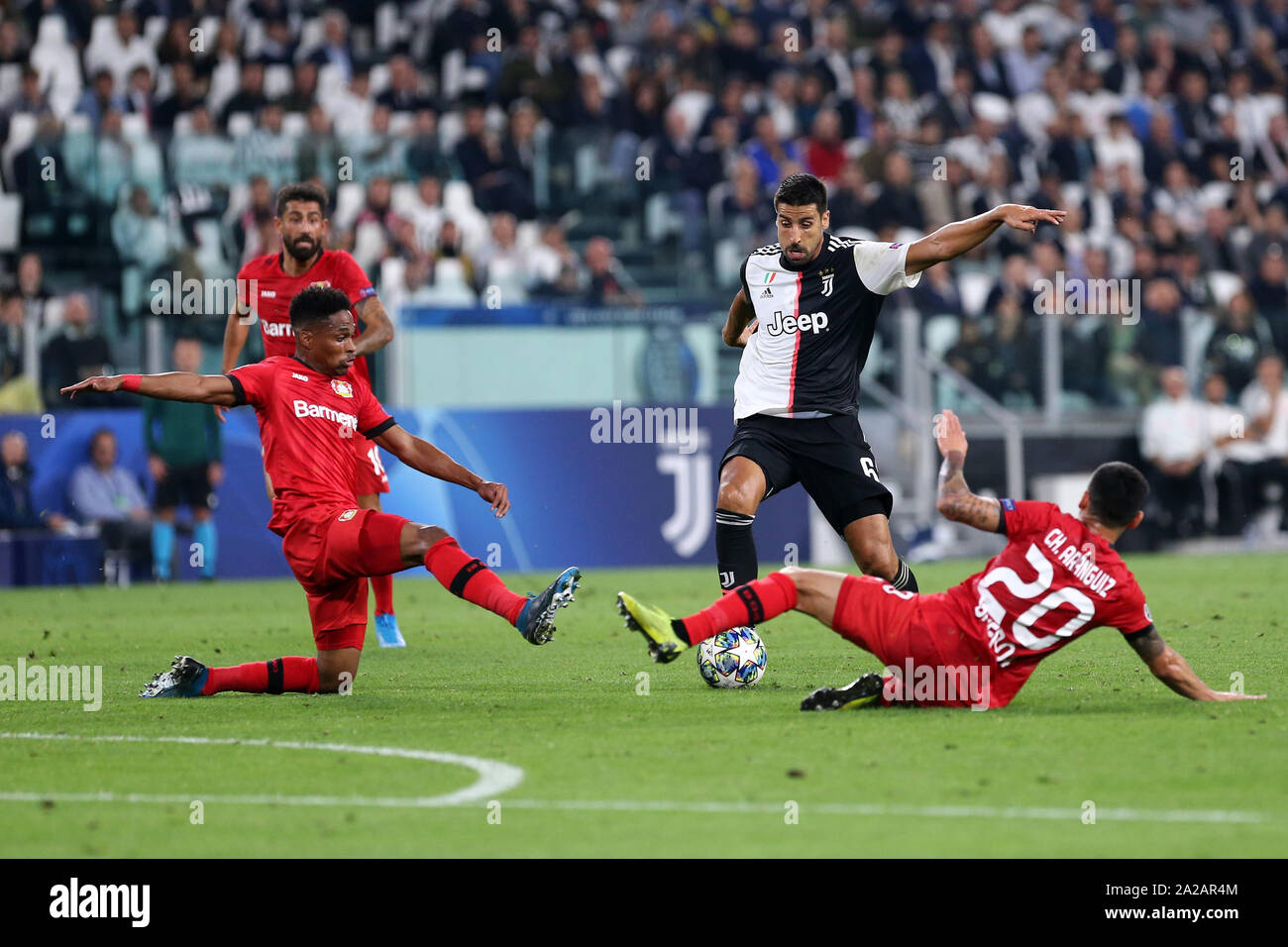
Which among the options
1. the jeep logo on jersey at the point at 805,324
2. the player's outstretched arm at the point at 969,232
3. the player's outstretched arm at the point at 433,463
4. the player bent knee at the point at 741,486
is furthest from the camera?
the jeep logo on jersey at the point at 805,324

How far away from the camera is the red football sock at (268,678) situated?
319 inches

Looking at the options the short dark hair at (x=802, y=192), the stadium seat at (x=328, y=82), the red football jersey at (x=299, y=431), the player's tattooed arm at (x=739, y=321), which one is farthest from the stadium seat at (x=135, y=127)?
the short dark hair at (x=802, y=192)

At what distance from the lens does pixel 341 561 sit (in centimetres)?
775

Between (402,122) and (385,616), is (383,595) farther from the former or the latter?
(402,122)

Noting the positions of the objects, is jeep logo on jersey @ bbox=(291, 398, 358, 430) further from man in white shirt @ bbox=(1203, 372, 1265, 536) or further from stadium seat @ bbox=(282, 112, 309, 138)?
man in white shirt @ bbox=(1203, 372, 1265, 536)

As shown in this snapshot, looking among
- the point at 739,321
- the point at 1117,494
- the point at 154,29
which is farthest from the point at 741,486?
the point at 154,29

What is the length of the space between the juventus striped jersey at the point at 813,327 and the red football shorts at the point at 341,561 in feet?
6.52

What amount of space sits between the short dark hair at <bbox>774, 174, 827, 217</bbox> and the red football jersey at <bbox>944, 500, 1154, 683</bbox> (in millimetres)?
2384

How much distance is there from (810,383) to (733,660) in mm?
Result: 1441

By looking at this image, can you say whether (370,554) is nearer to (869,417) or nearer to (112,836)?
(112,836)

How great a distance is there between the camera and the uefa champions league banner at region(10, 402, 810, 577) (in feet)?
53.5

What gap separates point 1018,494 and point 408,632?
28.2 feet

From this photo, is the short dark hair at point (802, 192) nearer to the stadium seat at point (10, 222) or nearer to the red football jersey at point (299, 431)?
the red football jersey at point (299, 431)
